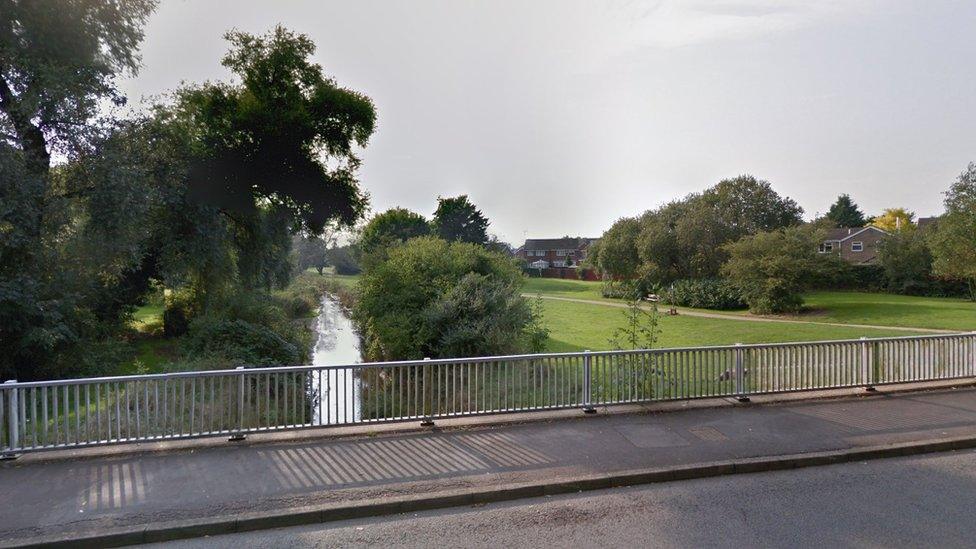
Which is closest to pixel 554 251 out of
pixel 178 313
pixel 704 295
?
pixel 704 295

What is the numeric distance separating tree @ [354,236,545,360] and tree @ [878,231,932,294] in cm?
3718

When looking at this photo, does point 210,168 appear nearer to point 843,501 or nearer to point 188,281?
point 188,281

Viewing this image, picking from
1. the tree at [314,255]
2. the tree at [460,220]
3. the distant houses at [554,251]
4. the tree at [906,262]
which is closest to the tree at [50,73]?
the tree at [906,262]

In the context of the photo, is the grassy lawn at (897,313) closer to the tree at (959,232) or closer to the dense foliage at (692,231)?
the tree at (959,232)

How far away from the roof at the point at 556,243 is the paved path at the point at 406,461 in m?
100

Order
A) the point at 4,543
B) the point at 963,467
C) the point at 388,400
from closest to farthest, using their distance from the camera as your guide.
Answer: the point at 4,543 < the point at 963,467 < the point at 388,400

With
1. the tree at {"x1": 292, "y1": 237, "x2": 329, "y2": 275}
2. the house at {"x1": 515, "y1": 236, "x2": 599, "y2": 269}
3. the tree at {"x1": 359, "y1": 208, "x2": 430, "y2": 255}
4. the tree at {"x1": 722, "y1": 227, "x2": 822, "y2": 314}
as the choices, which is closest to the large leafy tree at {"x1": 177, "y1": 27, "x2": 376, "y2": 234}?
the tree at {"x1": 722, "y1": 227, "x2": 822, "y2": 314}

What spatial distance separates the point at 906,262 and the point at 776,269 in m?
18.5

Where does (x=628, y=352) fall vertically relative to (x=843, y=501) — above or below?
above

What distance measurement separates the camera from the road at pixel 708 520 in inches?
172

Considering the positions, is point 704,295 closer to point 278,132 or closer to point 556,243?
point 278,132

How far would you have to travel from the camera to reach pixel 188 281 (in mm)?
18047

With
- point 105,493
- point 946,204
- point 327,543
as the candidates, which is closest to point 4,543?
point 105,493

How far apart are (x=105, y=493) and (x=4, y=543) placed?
34.4 inches
